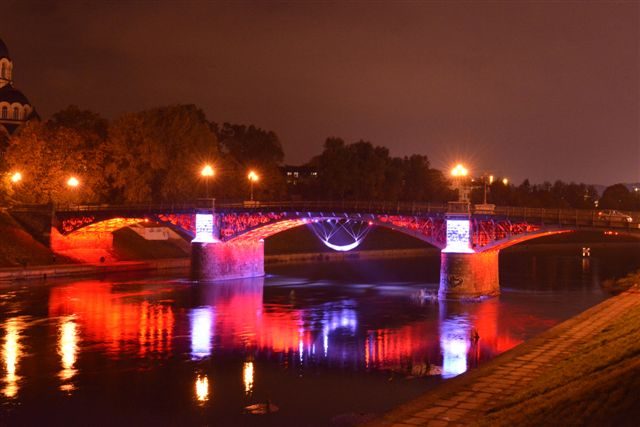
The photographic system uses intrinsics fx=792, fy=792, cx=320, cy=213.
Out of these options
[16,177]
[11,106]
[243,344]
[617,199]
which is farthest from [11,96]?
[617,199]

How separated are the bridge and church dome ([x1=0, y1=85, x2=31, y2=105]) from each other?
4062 cm

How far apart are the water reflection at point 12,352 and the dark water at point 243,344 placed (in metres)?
0.09

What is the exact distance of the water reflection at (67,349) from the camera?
28.4 metres

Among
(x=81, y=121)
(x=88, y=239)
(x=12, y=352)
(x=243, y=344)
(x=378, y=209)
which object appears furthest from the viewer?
(x=81, y=121)

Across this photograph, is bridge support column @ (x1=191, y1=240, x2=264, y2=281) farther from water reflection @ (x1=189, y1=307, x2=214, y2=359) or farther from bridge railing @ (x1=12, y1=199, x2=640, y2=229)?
water reflection @ (x1=189, y1=307, x2=214, y2=359)

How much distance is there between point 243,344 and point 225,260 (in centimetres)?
3033

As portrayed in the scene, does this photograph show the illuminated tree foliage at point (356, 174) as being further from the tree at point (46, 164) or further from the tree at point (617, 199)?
the tree at point (617, 199)

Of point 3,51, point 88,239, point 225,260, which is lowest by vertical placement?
point 225,260

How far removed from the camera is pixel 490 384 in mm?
22578

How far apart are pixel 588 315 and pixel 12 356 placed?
85.4 ft

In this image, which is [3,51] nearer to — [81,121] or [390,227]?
[81,121]

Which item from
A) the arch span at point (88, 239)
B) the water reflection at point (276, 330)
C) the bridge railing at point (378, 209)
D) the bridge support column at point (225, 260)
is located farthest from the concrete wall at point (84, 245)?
the water reflection at point (276, 330)

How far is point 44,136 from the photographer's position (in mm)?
80625

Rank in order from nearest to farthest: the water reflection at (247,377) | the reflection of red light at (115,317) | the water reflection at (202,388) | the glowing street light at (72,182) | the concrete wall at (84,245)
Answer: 1. the water reflection at (202,388)
2. the water reflection at (247,377)
3. the reflection of red light at (115,317)
4. the concrete wall at (84,245)
5. the glowing street light at (72,182)
